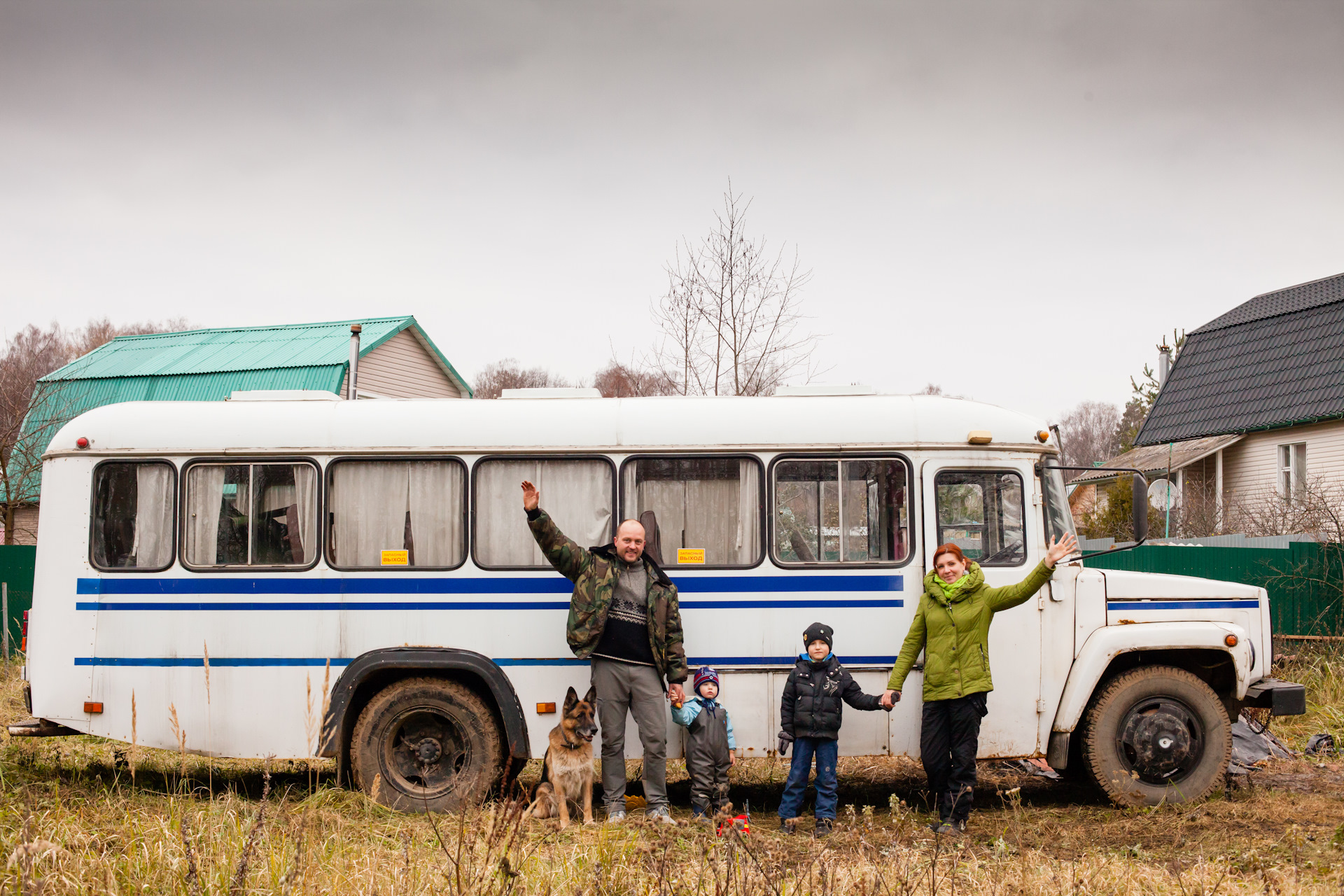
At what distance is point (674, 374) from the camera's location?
16016 millimetres

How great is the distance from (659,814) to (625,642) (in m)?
1.08

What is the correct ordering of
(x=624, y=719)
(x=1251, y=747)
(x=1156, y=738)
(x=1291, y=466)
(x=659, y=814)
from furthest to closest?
(x=1291, y=466) → (x=1251, y=747) → (x=1156, y=738) → (x=624, y=719) → (x=659, y=814)

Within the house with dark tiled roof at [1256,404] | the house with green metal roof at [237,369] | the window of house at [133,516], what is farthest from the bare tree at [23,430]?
the house with dark tiled roof at [1256,404]

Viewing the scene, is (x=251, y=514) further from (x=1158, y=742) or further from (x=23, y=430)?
(x=23, y=430)

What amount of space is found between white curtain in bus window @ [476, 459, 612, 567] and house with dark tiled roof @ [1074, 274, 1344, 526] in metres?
15.9

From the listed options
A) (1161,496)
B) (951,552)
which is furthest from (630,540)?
(1161,496)

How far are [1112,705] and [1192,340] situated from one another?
2261 centimetres

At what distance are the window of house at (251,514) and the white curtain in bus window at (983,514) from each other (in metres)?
4.26

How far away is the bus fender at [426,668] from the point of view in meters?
6.77

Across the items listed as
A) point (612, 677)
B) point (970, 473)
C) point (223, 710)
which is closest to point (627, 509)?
point (612, 677)

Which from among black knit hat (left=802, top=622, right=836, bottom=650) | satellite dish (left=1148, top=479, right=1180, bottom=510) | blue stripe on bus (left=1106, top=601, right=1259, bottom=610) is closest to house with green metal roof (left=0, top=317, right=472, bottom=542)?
satellite dish (left=1148, top=479, right=1180, bottom=510)

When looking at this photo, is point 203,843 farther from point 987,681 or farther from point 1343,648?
point 1343,648

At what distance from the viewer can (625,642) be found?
669 centimetres

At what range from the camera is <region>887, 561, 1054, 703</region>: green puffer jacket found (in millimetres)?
6441
